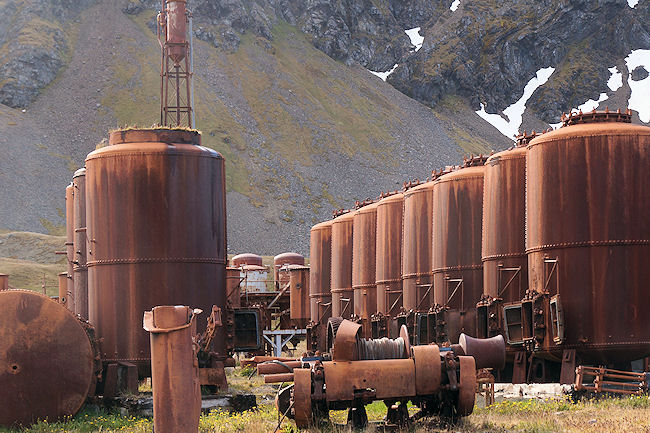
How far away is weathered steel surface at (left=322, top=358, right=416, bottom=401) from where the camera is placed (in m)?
14.6

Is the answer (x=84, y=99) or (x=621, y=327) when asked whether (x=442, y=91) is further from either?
(x=621, y=327)

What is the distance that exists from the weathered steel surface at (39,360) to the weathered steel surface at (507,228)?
11.0 meters

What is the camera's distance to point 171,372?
12.5 m

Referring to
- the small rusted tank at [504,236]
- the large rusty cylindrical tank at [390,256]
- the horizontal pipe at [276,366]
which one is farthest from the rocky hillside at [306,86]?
the horizontal pipe at [276,366]

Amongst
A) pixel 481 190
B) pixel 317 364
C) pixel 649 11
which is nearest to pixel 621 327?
pixel 481 190

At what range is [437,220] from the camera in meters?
A: 30.5

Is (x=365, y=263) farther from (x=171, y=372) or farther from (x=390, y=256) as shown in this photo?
(x=171, y=372)

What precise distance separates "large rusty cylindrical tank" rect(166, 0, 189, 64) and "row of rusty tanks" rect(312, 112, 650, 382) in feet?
92.5

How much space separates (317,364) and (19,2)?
14653cm

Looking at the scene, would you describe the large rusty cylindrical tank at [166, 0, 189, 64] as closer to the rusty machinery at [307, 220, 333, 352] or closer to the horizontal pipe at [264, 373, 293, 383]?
the rusty machinery at [307, 220, 333, 352]

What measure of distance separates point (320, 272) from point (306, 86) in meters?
106

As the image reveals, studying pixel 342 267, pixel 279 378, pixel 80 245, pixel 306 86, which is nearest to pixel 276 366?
pixel 279 378

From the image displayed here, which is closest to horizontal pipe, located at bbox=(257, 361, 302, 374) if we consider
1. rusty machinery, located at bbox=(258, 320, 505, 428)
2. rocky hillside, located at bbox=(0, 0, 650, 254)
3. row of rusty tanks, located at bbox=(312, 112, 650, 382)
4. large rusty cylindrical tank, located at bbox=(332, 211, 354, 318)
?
rusty machinery, located at bbox=(258, 320, 505, 428)

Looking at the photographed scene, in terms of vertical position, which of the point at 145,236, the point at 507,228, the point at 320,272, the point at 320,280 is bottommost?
the point at 320,280
